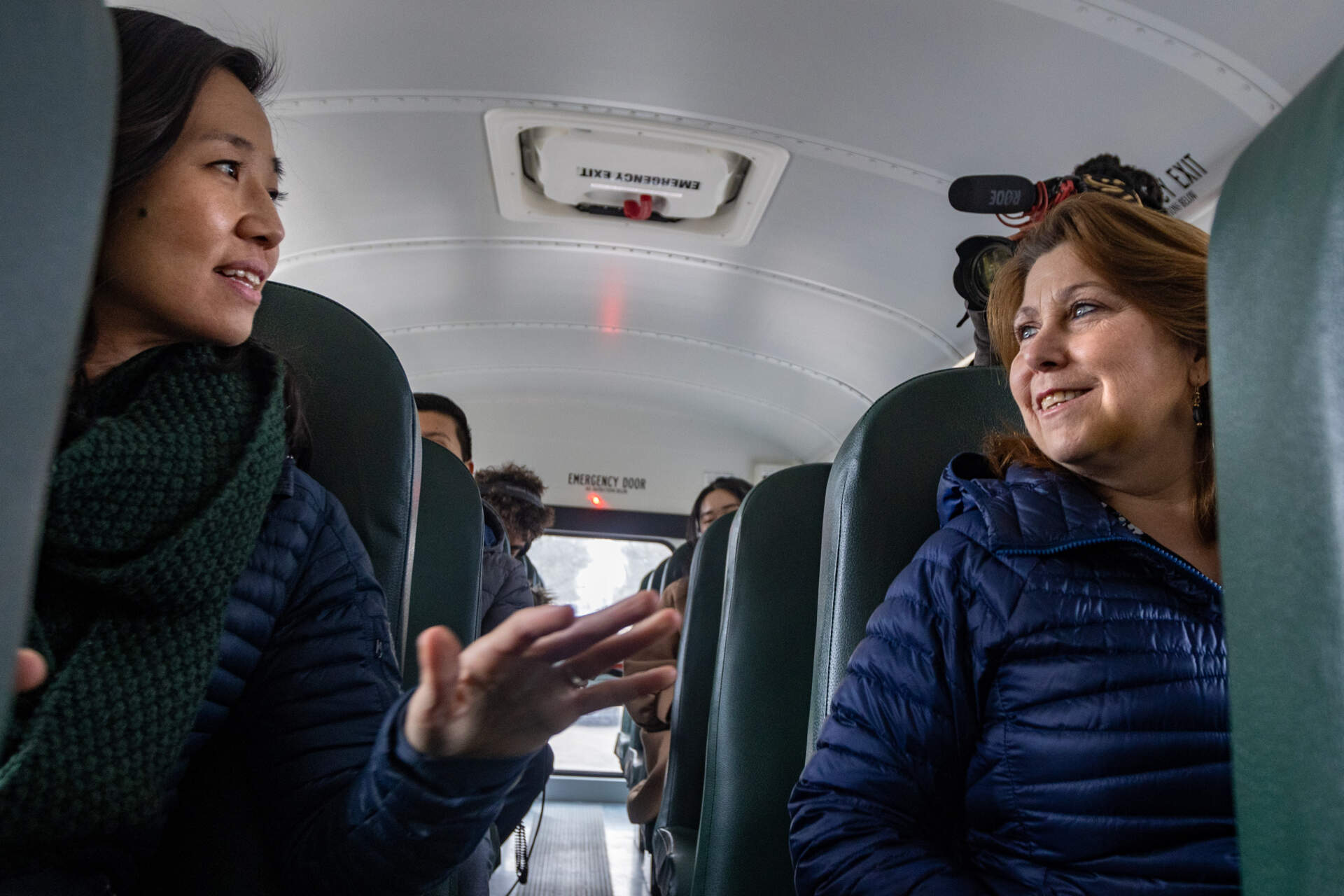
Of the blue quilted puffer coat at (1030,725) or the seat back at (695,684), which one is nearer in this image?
the blue quilted puffer coat at (1030,725)

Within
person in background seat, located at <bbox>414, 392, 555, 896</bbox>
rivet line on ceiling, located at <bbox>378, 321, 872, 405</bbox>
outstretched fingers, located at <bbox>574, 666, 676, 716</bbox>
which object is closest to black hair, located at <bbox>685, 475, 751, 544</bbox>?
rivet line on ceiling, located at <bbox>378, 321, 872, 405</bbox>

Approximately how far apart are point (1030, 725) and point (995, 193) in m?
1.16

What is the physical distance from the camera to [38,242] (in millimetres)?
362

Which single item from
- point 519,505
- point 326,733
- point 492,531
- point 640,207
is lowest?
point 326,733

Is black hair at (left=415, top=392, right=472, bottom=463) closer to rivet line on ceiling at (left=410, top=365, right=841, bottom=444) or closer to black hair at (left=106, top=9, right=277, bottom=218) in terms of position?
black hair at (left=106, top=9, right=277, bottom=218)

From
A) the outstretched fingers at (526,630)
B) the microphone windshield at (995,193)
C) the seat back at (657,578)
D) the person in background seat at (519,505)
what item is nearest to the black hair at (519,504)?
the person in background seat at (519,505)

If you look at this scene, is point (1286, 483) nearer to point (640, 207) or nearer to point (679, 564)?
point (640, 207)

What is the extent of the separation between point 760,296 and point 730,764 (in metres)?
3.50

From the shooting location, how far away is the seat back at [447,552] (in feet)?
7.56

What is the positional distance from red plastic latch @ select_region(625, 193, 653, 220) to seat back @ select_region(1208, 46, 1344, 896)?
3946 mm

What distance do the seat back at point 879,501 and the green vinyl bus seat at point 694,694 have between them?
1.21 m

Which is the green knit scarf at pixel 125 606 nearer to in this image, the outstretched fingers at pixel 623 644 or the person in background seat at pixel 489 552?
the outstretched fingers at pixel 623 644

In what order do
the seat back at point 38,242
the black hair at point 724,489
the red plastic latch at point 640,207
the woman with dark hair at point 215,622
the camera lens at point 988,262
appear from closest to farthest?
the seat back at point 38,242 < the woman with dark hair at point 215,622 < the camera lens at point 988,262 < the red plastic latch at point 640,207 < the black hair at point 724,489

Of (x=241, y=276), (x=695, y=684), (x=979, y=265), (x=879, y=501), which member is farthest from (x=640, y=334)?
(x=241, y=276)
